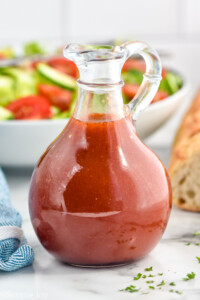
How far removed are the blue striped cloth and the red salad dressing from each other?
0.05 meters

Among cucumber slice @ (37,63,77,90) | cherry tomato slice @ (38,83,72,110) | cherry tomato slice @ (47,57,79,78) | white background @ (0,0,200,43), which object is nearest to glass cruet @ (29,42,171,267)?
cherry tomato slice @ (38,83,72,110)

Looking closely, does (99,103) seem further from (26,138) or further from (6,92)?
(6,92)

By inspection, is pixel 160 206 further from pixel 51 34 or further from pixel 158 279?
pixel 51 34

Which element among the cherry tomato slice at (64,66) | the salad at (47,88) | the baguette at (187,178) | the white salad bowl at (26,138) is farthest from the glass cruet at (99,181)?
the cherry tomato slice at (64,66)

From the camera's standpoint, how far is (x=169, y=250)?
1.14 metres

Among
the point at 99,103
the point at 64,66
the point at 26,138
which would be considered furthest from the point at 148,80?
the point at 64,66

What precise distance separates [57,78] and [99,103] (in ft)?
2.85

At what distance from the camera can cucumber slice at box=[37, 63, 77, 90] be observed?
183cm

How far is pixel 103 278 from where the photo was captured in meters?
1.02

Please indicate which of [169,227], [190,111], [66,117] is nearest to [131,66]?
[190,111]

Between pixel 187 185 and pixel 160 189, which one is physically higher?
pixel 160 189

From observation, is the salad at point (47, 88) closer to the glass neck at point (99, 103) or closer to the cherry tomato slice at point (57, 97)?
the cherry tomato slice at point (57, 97)

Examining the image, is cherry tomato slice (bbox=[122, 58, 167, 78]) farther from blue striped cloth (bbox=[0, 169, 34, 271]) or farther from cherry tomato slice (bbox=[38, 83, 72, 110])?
blue striped cloth (bbox=[0, 169, 34, 271])

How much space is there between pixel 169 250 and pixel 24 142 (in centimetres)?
52
